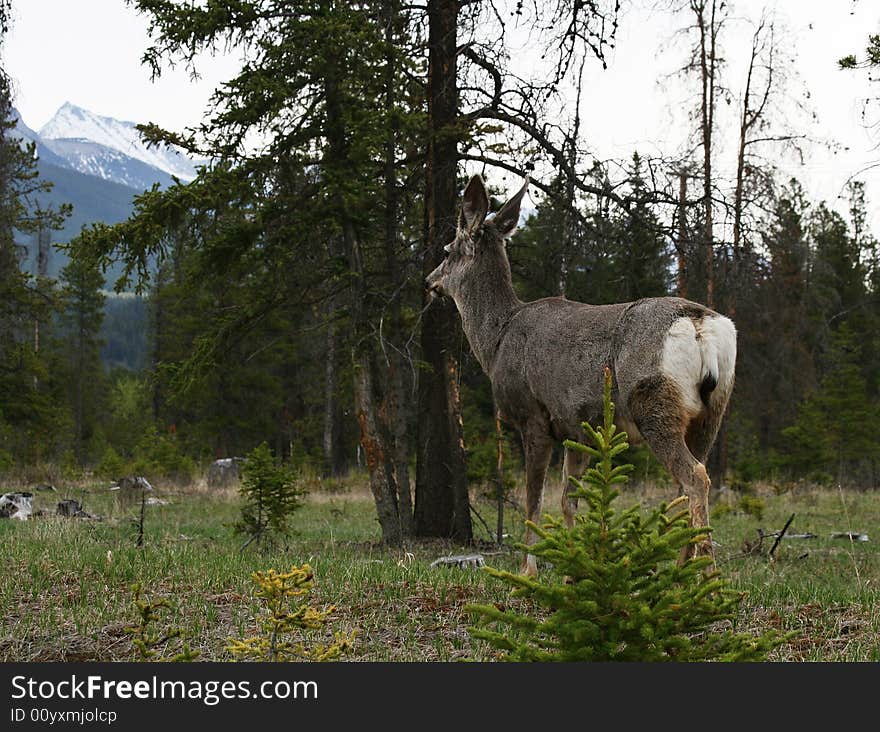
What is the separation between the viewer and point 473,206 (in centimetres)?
837

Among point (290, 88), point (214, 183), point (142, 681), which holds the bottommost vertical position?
Answer: point (142, 681)

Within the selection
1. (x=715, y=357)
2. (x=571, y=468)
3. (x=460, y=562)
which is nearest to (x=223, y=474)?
(x=460, y=562)

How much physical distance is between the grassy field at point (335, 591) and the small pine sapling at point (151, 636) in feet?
0.44

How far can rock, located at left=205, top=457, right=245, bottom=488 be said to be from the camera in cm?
2470

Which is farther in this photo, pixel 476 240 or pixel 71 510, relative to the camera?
pixel 71 510

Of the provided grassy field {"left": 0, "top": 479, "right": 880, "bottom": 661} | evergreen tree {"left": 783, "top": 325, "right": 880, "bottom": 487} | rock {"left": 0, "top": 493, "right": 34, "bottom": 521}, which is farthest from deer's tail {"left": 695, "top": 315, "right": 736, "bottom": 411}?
evergreen tree {"left": 783, "top": 325, "right": 880, "bottom": 487}

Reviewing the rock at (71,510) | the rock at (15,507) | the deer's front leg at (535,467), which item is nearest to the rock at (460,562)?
the deer's front leg at (535,467)

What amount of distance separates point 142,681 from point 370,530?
11250 mm

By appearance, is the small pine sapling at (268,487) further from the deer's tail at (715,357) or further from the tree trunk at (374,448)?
the deer's tail at (715,357)

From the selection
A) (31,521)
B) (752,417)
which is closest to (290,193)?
(31,521)

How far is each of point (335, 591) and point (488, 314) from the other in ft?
9.96

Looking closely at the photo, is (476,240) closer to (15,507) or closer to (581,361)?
(581,361)

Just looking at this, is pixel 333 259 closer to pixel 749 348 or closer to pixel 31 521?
pixel 31 521

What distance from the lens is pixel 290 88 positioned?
33.2ft
